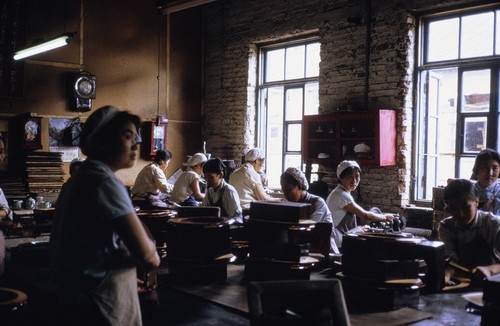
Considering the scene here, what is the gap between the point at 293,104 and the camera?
9164mm

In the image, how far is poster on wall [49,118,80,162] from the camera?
8.72 m

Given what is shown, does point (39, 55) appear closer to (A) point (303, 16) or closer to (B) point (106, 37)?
(B) point (106, 37)

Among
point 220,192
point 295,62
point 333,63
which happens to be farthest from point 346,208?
point 295,62

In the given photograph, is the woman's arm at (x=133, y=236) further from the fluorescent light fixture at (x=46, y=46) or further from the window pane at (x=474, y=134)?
the window pane at (x=474, y=134)

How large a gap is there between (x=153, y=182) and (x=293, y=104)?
305cm

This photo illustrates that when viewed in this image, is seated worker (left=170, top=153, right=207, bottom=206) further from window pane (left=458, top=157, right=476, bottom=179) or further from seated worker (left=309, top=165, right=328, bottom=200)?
window pane (left=458, top=157, right=476, bottom=179)

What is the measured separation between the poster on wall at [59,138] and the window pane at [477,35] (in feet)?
20.5

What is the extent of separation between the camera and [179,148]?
33.7 ft

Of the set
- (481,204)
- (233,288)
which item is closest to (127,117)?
(233,288)

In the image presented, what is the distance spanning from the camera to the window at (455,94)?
6699 millimetres

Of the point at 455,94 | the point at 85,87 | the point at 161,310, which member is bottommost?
the point at 161,310

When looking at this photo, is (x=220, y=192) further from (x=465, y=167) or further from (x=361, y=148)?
(x=465, y=167)

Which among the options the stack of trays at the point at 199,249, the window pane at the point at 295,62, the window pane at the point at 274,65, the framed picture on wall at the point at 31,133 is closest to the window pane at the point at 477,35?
the window pane at the point at 295,62

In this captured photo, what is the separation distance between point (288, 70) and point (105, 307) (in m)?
7.76
